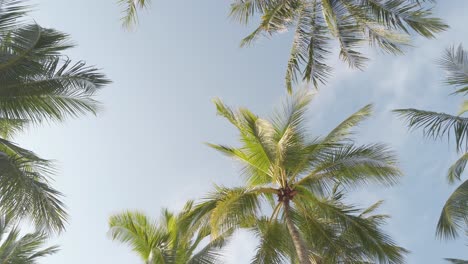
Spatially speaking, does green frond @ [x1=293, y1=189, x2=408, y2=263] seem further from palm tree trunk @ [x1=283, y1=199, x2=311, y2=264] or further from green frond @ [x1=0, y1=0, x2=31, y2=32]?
green frond @ [x1=0, y1=0, x2=31, y2=32]

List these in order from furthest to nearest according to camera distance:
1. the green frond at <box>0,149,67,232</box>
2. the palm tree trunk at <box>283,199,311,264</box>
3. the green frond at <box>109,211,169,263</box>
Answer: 1. the green frond at <box>109,211,169,263</box>
2. the palm tree trunk at <box>283,199,311,264</box>
3. the green frond at <box>0,149,67,232</box>

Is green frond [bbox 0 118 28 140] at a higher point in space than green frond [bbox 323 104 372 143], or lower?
lower

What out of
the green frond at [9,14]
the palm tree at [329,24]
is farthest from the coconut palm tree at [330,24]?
the green frond at [9,14]

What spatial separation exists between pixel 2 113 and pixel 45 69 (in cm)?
120

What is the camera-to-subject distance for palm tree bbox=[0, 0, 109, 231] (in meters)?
7.98

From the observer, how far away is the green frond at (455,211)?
13.0 meters

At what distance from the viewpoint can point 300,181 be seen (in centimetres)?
1330

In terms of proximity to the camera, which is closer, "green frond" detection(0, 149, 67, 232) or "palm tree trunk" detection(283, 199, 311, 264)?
"green frond" detection(0, 149, 67, 232)

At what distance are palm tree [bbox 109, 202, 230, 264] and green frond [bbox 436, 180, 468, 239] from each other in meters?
6.21

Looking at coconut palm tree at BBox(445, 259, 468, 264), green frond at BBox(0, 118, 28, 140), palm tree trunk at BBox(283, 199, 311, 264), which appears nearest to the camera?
green frond at BBox(0, 118, 28, 140)

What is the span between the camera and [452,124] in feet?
40.2

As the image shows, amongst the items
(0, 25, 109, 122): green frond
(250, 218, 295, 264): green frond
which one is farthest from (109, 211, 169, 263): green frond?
(0, 25, 109, 122): green frond

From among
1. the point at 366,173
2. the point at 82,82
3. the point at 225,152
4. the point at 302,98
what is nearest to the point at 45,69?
the point at 82,82

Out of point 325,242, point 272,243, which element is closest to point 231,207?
point 272,243
